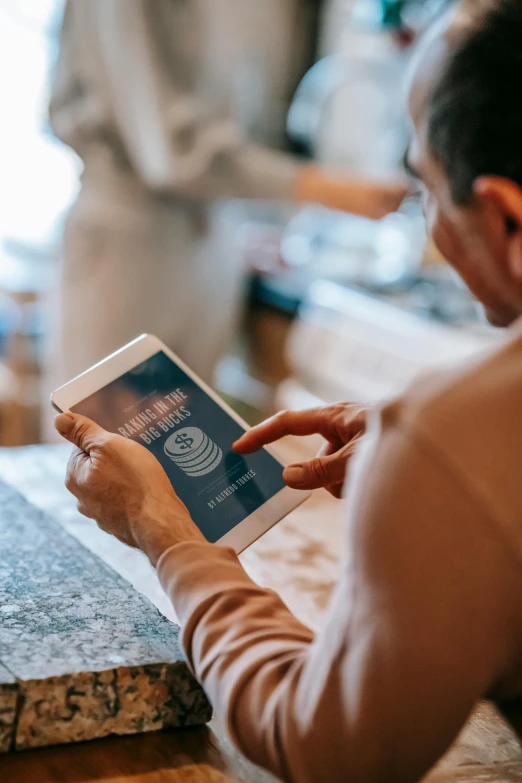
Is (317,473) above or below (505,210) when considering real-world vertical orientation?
below

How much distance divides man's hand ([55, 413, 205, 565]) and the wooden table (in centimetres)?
14

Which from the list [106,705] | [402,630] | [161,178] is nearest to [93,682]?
[106,705]

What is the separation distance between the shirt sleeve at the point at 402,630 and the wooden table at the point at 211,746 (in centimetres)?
14

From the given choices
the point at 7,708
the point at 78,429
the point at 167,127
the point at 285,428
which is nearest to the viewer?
the point at 7,708

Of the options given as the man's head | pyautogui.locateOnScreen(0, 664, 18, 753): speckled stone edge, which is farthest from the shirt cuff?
the man's head

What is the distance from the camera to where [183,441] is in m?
0.80

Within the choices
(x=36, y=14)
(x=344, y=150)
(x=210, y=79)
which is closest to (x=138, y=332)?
(x=210, y=79)

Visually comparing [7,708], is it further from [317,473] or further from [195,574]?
[317,473]

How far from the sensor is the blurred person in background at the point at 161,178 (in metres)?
1.79

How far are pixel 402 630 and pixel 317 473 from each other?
14.2 inches

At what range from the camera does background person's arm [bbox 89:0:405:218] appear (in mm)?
1741

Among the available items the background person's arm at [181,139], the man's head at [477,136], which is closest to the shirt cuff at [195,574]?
the man's head at [477,136]

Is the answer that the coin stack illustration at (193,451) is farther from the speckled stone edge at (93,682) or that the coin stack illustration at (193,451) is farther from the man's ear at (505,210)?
the man's ear at (505,210)

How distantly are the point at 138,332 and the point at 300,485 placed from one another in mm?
1207
